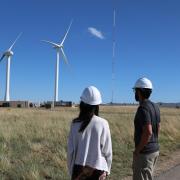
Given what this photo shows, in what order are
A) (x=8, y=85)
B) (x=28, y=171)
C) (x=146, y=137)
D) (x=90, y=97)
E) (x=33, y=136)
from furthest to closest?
(x=8, y=85)
(x=33, y=136)
(x=28, y=171)
(x=146, y=137)
(x=90, y=97)

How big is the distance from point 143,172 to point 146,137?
0.47m

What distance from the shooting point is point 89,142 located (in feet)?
14.3

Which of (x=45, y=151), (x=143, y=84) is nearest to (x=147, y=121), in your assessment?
(x=143, y=84)

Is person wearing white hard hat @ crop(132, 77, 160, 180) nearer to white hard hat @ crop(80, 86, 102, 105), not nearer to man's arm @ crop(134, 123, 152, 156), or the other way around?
man's arm @ crop(134, 123, 152, 156)

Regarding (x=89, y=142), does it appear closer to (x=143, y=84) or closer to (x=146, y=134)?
(x=146, y=134)

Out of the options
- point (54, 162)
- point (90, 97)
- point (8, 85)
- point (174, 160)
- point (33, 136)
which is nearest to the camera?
point (90, 97)

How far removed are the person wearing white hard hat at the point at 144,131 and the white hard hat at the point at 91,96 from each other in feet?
3.55

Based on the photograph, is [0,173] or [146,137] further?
[0,173]

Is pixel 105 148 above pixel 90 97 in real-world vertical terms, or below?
below

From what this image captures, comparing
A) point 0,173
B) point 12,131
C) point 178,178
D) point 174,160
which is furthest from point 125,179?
point 12,131

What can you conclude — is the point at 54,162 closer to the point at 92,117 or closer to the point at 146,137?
the point at 146,137

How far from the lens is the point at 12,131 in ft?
50.3

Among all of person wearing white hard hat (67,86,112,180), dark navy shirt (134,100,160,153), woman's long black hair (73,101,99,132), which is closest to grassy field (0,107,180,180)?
dark navy shirt (134,100,160,153)

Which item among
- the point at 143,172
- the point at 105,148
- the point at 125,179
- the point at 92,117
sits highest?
the point at 92,117
